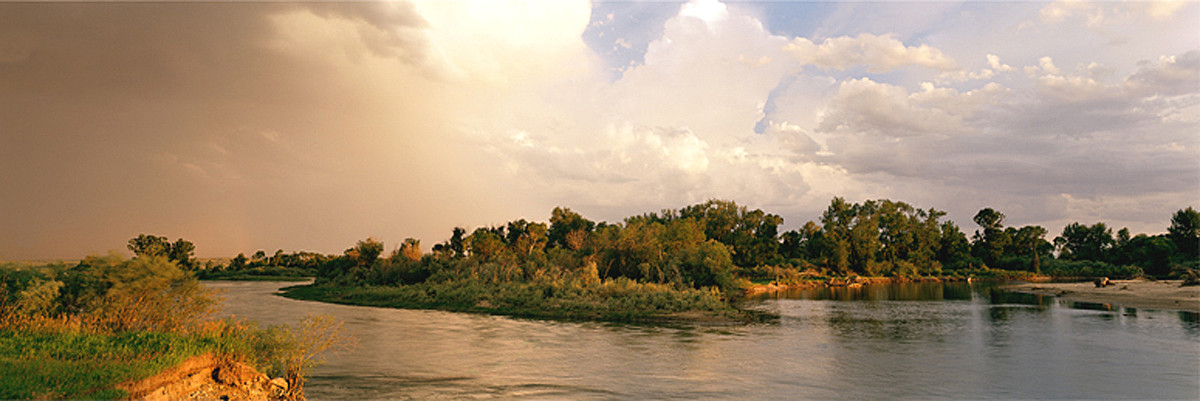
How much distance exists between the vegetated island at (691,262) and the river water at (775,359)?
7.96 metres

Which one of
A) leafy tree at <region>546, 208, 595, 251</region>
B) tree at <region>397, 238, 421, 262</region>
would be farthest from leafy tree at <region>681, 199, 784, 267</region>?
tree at <region>397, 238, 421, 262</region>

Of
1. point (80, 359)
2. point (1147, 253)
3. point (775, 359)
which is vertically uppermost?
point (1147, 253)

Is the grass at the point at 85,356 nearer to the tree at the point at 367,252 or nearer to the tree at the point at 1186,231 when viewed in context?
the tree at the point at 367,252

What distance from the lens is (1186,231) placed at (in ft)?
333

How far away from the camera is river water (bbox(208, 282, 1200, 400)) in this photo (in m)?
16.7

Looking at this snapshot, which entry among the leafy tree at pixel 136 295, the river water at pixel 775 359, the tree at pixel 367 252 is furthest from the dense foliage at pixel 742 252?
the leafy tree at pixel 136 295

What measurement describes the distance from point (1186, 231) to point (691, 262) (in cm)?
10110

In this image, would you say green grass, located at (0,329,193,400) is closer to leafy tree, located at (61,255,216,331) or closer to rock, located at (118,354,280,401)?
rock, located at (118,354,280,401)

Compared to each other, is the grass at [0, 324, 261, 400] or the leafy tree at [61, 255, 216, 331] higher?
the leafy tree at [61, 255, 216, 331]

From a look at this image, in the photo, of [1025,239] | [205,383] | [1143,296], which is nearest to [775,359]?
[205,383]

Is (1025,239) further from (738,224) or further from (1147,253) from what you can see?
(738,224)

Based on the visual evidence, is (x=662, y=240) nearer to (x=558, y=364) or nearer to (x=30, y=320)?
(x=558, y=364)

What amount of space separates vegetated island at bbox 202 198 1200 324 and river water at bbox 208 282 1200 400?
796 centimetres

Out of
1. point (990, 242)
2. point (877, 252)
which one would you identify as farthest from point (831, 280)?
point (990, 242)
